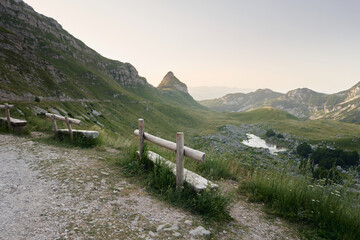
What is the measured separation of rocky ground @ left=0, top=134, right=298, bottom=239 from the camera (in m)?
4.12

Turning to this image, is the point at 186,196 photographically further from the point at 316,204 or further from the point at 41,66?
the point at 41,66

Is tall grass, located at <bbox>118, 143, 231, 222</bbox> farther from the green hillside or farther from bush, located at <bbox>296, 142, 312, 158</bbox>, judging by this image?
bush, located at <bbox>296, 142, 312, 158</bbox>

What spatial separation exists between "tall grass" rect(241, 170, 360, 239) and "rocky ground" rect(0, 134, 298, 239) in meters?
0.60

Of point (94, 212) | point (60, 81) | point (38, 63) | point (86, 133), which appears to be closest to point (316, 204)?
point (94, 212)

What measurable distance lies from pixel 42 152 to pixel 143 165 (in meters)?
6.54

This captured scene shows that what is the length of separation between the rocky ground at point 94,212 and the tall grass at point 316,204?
1.95ft

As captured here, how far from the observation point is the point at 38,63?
84250 millimetres

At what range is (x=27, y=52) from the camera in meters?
80.9

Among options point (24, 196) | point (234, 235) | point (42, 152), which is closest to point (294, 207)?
point (234, 235)

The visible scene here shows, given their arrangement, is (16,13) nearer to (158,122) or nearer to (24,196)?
(158,122)

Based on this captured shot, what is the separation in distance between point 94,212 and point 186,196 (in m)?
2.84

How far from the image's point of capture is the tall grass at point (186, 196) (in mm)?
5230

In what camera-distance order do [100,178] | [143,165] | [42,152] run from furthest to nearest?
[42,152]
[143,165]
[100,178]

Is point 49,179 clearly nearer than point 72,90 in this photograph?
Yes
